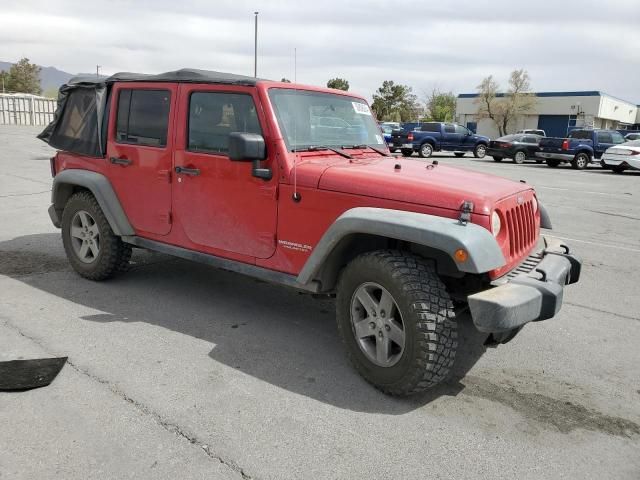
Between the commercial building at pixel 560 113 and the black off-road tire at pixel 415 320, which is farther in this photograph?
the commercial building at pixel 560 113

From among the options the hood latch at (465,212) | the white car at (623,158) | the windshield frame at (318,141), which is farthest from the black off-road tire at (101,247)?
the white car at (623,158)

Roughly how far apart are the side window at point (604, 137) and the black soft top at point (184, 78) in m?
24.3

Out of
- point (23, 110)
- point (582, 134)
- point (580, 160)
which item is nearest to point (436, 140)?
point (580, 160)

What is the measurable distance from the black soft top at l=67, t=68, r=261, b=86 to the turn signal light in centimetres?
202

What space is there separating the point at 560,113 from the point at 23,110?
48.0 metres

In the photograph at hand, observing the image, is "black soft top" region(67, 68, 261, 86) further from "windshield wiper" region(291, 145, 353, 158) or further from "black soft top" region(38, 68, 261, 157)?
"windshield wiper" region(291, 145, 353, 158)

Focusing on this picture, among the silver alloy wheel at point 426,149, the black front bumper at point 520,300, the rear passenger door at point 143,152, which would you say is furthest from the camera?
the silver alloy wheel at point 426,149

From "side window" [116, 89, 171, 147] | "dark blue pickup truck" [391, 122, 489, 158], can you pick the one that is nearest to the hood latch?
"side window" [116, 89, 171, 147]

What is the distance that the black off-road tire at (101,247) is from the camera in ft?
16.7

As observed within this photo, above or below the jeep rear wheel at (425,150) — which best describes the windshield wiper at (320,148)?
above

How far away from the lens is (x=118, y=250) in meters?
5.15

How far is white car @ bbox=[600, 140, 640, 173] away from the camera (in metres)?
20.8

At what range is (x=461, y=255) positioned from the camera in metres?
2.94

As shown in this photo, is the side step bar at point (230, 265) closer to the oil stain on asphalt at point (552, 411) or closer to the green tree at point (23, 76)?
the oil stain on asphalt at point (552, 411)
